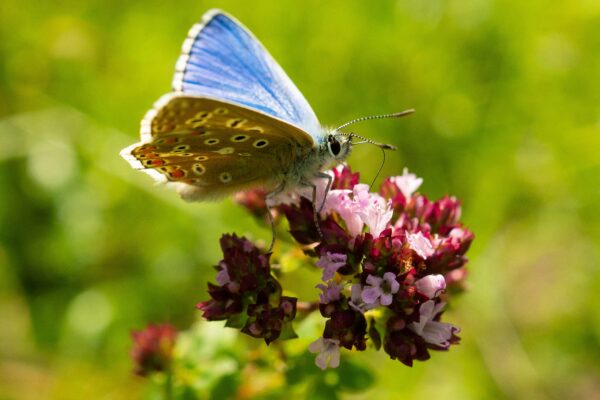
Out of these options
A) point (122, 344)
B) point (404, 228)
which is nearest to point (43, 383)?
point (122, 344)

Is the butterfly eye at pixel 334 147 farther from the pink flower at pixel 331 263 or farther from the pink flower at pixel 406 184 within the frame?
the pink flower at pixel 331 263

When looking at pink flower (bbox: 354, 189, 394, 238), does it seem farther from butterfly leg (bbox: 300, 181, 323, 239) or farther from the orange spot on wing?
the orange spot on wing

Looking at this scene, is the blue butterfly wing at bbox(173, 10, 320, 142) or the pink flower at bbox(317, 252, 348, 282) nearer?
the pink flower at bbox(317, 252, 348, 282)

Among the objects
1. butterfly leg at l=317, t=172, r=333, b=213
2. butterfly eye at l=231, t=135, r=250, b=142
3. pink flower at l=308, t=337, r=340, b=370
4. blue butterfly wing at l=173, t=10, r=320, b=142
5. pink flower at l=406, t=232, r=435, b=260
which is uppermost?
blue butterfly wing at l=173, t=10, r=320, b=142

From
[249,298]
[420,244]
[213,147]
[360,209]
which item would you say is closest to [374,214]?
[360,209]

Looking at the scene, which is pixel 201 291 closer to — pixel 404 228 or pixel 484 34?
pixel 404 228

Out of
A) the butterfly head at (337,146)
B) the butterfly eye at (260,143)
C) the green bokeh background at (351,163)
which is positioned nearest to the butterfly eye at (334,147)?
the butterfly head at (337,146)

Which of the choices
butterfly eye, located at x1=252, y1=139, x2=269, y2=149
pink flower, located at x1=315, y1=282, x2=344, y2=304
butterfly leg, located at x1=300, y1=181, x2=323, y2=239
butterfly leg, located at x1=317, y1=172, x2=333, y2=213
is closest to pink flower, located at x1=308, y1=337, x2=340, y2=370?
pink flower, located at x1=315, y1=282, x2=344, y2=304
